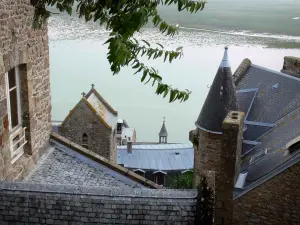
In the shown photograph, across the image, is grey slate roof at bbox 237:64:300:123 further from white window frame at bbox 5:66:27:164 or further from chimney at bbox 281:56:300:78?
white window frame at bbox 5:66:27:164

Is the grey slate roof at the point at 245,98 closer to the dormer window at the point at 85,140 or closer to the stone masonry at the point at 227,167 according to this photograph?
the stone masonry at the point at 227,167

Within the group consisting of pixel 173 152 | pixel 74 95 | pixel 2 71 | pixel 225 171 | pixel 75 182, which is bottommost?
pixel 173 152

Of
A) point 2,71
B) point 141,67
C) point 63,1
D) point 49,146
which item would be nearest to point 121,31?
point 141,67

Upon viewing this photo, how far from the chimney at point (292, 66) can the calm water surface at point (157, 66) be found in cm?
1977

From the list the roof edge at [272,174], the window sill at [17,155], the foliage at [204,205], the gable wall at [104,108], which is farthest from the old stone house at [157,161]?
the foliage at [204,205]

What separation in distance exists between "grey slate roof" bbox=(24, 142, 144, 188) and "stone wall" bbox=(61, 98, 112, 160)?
10490mm

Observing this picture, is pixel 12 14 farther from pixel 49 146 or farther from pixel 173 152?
pixel 173 152

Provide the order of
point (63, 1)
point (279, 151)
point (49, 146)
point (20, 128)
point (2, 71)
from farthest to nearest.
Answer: point (279, 151)
point (49, 146)
point (20, 128)
point (2, 71)
point (63, 1)

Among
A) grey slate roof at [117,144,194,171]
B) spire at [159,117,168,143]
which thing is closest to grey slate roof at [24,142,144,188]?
grey slate roof at [117,144,194,171]

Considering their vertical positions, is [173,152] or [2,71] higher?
[2,71]

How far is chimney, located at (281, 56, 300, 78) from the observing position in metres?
16.4

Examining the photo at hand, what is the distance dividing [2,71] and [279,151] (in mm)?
7612

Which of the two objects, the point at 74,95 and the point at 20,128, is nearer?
the point at 20,128

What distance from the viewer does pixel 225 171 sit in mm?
10445
